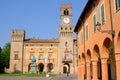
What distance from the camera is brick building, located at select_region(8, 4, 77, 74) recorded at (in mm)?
73250

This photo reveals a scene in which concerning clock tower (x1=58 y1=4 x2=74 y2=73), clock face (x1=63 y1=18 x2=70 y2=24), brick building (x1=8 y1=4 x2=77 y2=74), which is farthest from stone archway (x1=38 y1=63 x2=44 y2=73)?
clock face (x1=63 y1=18 x2=70 y2=24)

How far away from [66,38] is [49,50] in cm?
703

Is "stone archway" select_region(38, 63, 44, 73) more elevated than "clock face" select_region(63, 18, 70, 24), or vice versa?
"clock face" select_region(63, 18, 70, 24)

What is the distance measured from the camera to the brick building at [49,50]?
240 ft

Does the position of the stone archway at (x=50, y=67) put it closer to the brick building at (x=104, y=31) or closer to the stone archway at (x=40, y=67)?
the stone archway at (x=40, y=67)

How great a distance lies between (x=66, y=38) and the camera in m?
74.3

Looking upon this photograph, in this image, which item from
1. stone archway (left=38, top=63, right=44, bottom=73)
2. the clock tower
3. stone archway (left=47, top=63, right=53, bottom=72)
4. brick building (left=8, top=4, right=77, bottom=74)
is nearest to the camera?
the clock tower

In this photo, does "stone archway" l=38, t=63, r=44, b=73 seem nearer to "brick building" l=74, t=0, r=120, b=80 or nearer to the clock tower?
the clock tower

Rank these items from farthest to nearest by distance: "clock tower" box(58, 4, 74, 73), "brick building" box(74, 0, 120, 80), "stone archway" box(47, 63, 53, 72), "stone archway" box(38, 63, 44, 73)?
"stone archway" box(38, 63, 44, 73), "stone archway" box(47, 63, 53, 72), "clock tower" box(58, 4, 74, 73), "brick building" box(74, 0, 120, 80)

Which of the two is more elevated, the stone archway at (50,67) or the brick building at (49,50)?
the brick building at (49,50)

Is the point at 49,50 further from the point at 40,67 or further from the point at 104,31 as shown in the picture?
the point at 104,31

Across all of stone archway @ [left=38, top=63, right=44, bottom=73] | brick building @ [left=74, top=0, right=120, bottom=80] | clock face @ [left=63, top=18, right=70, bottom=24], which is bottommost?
stone archway @ [left=38, top=63, right=44, bottom=73]

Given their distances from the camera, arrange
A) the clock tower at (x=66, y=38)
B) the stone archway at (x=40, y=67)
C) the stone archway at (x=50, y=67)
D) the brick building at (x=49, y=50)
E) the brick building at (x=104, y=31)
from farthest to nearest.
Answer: the stone archway at (x=40, y=67)
the stone archway at (x=50, y=67)
the brick building at (x=49, y=50)
the clock tower at (x=66, y=38)
the brick building at (x=104, y=31)

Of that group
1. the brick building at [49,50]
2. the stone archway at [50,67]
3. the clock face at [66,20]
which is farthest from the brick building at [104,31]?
the clock face at [66,20]
